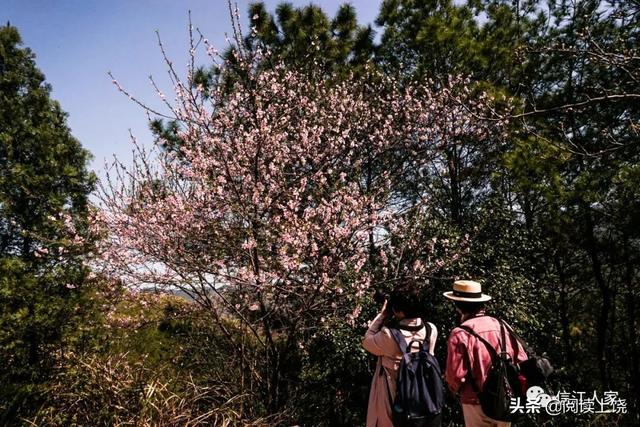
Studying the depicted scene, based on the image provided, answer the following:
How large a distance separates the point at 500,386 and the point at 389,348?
0.79 metres

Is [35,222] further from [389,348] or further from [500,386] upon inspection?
[500,386]

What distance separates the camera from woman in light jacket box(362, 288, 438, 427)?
112 inches

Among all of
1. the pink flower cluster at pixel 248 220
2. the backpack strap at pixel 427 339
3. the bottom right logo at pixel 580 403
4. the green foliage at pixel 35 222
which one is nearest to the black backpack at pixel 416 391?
the backpack strap at pixel 427 339

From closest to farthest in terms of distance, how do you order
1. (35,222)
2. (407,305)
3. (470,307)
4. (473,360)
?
(473,360) → (407,305) → (470,307) → (35,222)

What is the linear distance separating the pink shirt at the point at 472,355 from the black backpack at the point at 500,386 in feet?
0.11

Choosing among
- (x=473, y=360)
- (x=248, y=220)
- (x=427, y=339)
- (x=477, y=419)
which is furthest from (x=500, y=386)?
(x=248, y=220)

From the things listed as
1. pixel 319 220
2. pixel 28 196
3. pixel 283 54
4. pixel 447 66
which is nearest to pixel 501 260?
pixel 319 220

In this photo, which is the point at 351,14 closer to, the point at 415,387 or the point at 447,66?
the point at 447,66

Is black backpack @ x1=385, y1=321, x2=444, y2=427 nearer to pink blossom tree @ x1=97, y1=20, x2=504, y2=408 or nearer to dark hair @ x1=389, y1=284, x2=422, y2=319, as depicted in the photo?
dark hair @ x1=389, y1=284, x2=422, y2=319

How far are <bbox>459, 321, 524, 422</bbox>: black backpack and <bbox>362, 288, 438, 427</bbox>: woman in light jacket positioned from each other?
41 cm

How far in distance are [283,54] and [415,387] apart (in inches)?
293

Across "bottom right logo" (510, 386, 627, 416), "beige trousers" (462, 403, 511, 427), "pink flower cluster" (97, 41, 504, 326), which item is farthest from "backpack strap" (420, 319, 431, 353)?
"bottom right logo" (510, 386, 627, 416)

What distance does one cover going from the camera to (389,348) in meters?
2.83

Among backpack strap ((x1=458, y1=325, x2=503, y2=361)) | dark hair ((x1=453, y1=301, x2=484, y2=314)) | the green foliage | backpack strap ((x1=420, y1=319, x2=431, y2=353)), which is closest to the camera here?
backpack strap ((x1=458, y1=325, x2=503, y2=361))
